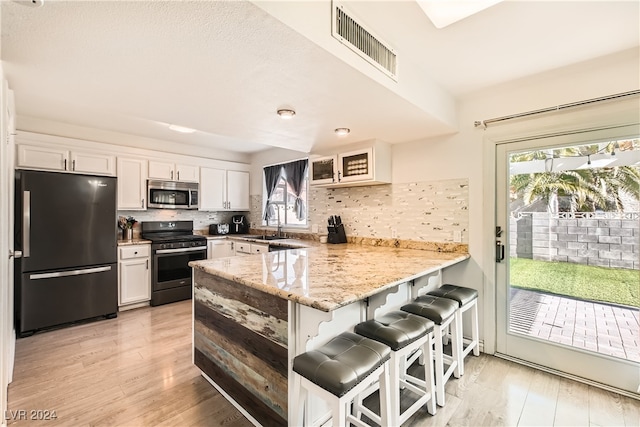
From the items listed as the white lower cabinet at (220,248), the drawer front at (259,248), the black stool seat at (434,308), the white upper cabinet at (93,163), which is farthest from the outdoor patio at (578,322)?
the white upper cabinet at (93,163)

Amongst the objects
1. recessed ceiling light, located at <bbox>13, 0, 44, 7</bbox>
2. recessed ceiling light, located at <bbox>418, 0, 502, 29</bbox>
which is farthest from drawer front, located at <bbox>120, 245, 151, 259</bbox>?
recessed ceiling light, located at <bbox>418, 0, 502, 29</bbox>

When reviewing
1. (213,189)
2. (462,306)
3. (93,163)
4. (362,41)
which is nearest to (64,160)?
(93,163)

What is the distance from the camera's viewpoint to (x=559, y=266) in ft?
7.74

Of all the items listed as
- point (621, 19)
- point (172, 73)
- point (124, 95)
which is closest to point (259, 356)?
point (172, 73)

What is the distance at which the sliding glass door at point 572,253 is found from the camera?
80.7 inches

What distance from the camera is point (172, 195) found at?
14.3ft

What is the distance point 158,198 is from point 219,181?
40.3 inches

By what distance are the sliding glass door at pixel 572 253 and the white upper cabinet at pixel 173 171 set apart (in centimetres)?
415

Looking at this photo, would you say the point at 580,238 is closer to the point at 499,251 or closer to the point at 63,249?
the point at 499,251

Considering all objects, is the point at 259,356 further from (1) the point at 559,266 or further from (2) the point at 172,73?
(1) the point at 559,266

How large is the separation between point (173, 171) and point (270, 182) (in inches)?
59.7

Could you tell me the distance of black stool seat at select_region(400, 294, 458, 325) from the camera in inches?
75.4

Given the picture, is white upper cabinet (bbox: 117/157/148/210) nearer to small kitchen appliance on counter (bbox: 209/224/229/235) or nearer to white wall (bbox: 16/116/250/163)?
white wall (bbox: 16/116/250/163)

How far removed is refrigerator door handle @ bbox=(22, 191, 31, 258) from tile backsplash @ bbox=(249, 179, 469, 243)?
3.12 m
